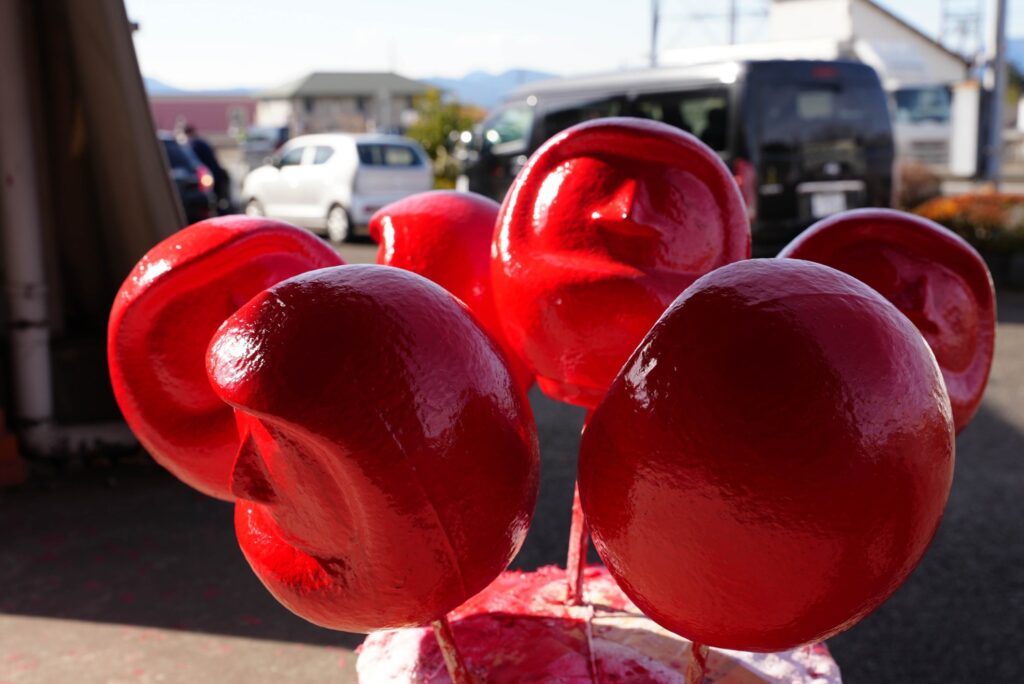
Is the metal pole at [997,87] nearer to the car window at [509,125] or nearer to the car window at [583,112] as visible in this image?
the car window at [583,112]

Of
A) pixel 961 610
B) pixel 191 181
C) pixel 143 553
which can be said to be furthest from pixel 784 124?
pixel 143 553

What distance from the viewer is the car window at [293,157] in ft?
44.2

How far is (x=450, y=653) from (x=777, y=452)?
56 cm

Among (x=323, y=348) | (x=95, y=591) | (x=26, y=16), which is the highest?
(x=26, y=16)

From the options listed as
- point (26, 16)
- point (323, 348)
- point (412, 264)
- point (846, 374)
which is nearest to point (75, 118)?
point (26, 16)

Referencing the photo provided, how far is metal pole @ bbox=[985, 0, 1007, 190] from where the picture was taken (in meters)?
11.8

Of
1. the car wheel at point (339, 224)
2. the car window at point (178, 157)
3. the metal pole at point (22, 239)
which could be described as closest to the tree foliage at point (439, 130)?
the car wheel at point (339, 224)

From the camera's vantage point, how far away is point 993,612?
3.27 metres

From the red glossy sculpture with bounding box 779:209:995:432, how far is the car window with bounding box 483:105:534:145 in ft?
26.1

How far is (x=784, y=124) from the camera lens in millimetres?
7629

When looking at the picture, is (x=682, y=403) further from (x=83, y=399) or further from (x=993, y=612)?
(x=83, y=399)

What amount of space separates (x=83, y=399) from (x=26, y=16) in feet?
5.54

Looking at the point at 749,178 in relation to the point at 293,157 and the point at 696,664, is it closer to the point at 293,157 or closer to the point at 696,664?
the point at 696,664

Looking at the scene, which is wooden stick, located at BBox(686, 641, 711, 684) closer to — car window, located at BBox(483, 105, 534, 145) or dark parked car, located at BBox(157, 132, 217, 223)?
dark parked car, located at BBox(157, 132, 217, 223)
